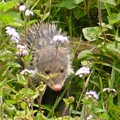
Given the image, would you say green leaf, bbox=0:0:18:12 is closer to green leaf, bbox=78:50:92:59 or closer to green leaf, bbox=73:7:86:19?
green leaf, bbox=78:50:92:59

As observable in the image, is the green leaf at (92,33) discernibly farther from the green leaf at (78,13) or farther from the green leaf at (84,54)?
the green leaf at (78,13)

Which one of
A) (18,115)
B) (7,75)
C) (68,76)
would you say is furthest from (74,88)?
(18,115)

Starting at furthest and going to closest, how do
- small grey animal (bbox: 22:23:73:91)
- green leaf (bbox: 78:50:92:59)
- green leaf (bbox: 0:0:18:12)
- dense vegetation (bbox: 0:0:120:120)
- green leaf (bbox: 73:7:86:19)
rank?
green leaf (bbox: 73:7:86:19) < green leaf (bbox: 78:50:92:59) < small grey animal (bbox: 22:23:73:91) < green leaf (bbox: 0:0:18:12) < dense vegetation (bbox: 0:0:120:120)

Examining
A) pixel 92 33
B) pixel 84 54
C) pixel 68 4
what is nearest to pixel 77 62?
pixel 84 54

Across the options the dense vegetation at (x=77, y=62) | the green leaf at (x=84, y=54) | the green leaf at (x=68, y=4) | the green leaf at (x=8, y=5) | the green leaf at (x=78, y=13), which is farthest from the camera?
the green leaf at (x=78, y=13)

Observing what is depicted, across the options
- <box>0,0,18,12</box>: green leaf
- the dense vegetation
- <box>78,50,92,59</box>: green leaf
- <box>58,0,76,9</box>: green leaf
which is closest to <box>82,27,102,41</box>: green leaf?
the dense vegetation

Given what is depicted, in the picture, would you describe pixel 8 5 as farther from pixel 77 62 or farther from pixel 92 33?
pixel 77 62

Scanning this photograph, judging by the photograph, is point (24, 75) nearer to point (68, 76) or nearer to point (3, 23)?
point (3, 23)

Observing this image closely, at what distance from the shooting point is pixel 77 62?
14.3ft

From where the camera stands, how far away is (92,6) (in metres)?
4.65

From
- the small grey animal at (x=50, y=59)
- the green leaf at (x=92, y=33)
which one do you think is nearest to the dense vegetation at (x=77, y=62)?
the green leaf at (x=92, y=33)

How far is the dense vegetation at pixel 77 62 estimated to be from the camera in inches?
113

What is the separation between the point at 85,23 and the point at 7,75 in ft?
4.75

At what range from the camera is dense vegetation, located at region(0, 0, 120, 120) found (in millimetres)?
2883
